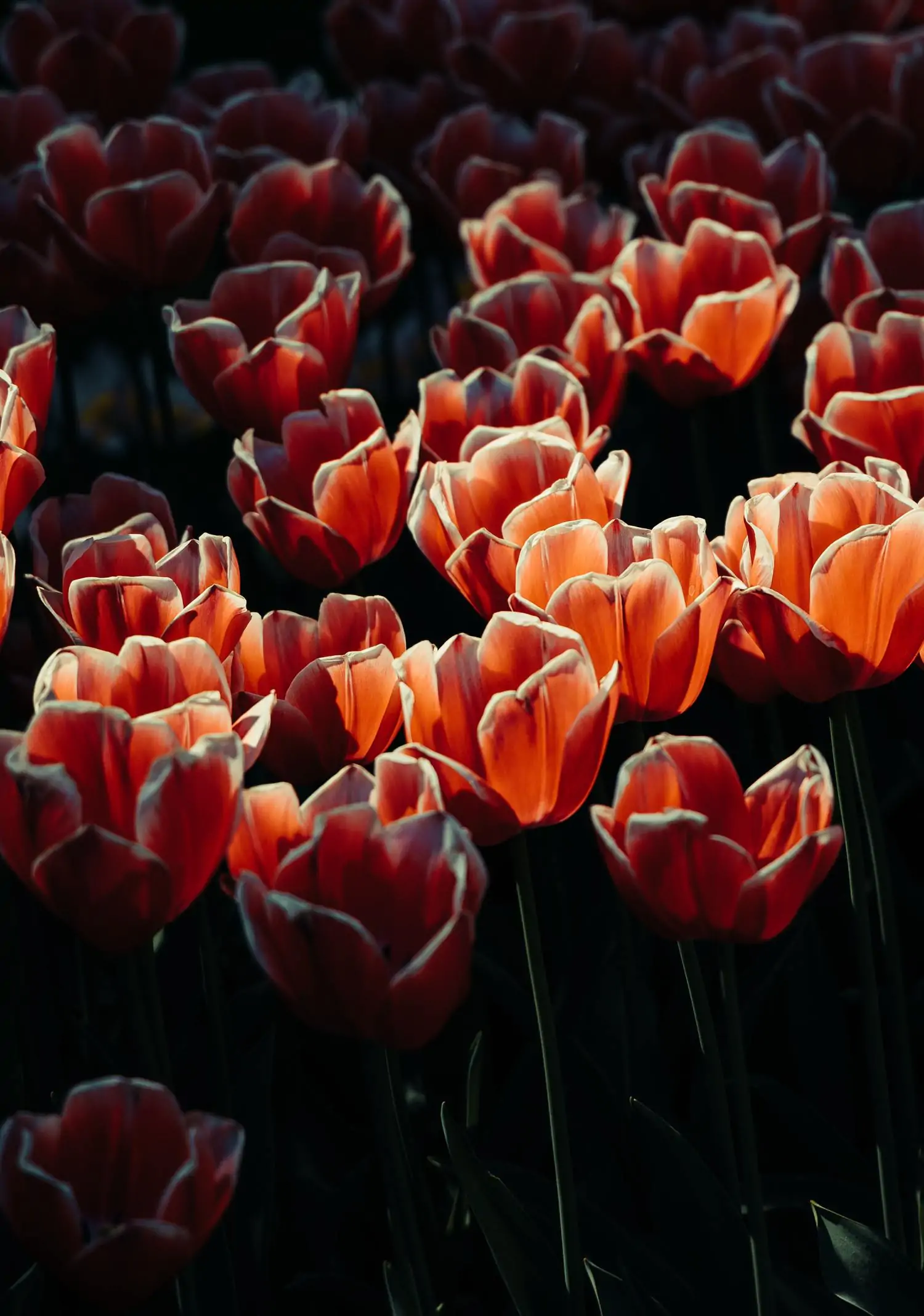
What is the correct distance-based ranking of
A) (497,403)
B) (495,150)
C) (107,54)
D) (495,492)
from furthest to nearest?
(107,54) < (495,150) < (497,403) < (495,492)

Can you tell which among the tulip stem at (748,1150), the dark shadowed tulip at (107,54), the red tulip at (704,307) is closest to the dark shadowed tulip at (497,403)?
the red tulip at (704,307)

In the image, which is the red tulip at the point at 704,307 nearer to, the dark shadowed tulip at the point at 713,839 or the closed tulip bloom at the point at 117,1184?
the dark shadowed tulip at the point at 713,839

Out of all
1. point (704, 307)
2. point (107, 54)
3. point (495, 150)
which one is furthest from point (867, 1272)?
point (107, 54)

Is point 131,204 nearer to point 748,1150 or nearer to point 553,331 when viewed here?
point 553,331

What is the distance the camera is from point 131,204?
1596mm

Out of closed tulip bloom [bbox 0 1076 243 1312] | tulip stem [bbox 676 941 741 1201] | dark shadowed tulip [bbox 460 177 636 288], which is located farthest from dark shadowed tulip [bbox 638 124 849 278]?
closed tulip bloom [bbox 0 1076 243 1312]

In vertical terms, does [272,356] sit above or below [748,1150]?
above

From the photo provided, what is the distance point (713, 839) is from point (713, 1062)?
245 mm

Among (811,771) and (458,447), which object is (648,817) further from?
(458,447)

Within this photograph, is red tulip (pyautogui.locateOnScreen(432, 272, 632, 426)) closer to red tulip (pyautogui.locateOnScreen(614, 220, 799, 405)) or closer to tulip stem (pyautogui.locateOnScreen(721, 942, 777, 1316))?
red tulip (pyautogui.locateOnScreen(614, 220, 799, 405))

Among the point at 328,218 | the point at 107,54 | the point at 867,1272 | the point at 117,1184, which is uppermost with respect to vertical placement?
the point at 107,54

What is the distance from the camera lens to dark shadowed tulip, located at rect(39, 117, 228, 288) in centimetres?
160

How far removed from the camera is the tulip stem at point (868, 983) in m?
1.05

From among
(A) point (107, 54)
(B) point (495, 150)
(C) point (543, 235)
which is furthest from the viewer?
(A) point (107, 54)
